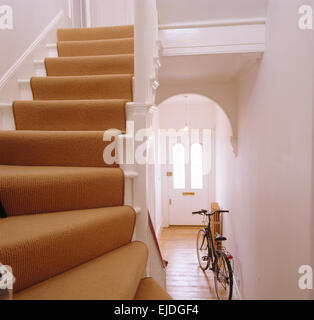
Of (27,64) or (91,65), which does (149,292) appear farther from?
(27,64)

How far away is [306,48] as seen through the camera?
4.77 ft

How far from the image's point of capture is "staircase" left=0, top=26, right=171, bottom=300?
3.26ft

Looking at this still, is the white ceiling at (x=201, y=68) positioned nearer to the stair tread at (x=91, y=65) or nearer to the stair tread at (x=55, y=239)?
the stair tread at (x=91, y=65)

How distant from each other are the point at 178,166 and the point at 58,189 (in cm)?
658

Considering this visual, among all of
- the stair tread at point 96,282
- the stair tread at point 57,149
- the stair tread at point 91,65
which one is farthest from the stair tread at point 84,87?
the stair tread at point 96,282

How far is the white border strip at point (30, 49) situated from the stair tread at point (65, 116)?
33cm

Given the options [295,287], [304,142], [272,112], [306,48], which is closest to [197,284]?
[295,287]

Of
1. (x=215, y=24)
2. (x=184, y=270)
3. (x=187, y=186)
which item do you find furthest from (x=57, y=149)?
(x=187, y=186)

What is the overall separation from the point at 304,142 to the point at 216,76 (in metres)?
2.27

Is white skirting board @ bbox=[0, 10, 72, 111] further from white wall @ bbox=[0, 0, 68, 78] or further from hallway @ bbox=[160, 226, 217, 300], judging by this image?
hallway @ bbox=[160, 226, 217, 300]

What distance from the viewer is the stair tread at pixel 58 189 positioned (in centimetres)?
125

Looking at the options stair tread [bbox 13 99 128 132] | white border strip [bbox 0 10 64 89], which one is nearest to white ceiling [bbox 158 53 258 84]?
stair tread [bbox 13 99 128 132]

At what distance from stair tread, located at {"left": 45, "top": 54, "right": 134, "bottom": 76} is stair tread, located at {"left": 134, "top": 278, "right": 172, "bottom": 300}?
1.65 metres

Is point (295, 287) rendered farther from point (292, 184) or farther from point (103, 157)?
point (103, 157)
